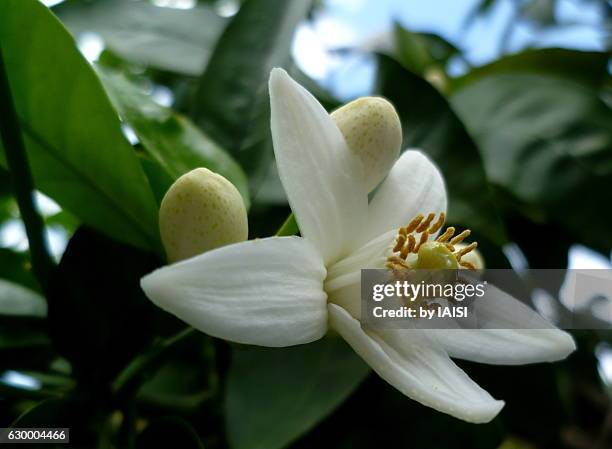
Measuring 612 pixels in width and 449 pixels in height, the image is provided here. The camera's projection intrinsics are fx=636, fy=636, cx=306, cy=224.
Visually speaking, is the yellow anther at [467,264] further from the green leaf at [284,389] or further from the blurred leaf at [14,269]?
the blurred leaf at [14,269]

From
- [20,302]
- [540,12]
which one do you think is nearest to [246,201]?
[20,302]

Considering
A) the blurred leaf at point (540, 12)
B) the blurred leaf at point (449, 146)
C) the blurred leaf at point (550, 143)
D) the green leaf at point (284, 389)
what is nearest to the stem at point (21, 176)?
the green leaf at point (284, 389)

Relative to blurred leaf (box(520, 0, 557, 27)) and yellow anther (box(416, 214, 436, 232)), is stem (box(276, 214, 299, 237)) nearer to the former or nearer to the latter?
yellow anther (box(416, 214, 436, 232))

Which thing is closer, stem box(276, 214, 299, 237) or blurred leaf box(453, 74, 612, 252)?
stem box(276, 214, 299, 237)

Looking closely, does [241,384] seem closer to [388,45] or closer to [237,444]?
[237,444]

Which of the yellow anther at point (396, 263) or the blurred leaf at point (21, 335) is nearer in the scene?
the yellow anther at point (396, 263)

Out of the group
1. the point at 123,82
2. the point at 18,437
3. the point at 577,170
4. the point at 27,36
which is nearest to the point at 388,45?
the point at 577,170

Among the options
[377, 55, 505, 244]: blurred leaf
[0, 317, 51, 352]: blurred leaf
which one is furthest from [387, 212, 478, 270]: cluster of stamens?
[0, 317, 51, 352]: blurred leaf
